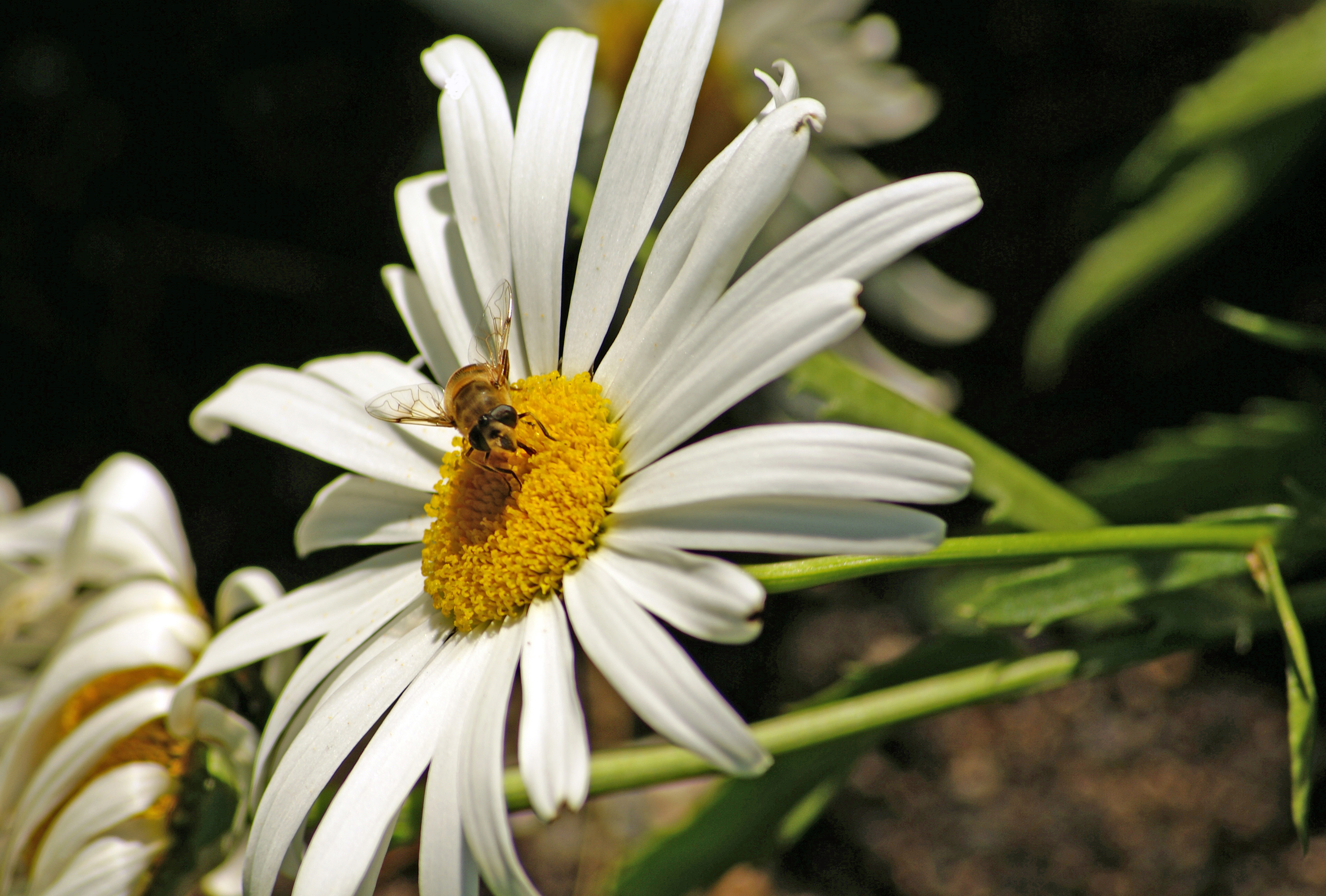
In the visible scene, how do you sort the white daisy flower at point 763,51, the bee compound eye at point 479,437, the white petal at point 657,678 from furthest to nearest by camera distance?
1. the white daisy flower at point 763,51
2. the bee compound eye at point 479,437
3. the white petal at point 657,678

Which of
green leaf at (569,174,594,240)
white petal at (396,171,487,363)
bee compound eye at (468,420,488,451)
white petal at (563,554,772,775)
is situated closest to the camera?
white petal at (563,554,772,775)

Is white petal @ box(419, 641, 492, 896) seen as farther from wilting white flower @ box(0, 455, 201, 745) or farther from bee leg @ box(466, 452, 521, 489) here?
wilting white flower @ box(0, 455, 201, 745)

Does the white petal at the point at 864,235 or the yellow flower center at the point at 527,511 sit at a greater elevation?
the white petal at the point at 864,235

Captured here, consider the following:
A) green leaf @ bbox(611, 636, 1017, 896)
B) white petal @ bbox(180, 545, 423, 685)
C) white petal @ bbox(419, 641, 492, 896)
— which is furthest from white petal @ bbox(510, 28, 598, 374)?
green leaf @ bbox(611, 636, 1017, 896)

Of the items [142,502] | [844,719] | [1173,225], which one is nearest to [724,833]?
[844,719]

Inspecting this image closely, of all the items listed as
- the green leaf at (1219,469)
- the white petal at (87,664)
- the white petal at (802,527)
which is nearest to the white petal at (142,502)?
the white petal at (87,664)

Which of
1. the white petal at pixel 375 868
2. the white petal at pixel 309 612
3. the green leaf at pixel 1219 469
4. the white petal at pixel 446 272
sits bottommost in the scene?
the green leaf at pixel 1219 469

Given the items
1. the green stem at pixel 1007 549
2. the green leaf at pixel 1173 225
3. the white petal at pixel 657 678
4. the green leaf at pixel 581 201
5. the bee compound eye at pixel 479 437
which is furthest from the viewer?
the green leaf at pixel 1173 225

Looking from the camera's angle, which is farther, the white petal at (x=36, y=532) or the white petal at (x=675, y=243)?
the white petal at (x=36, y=532)

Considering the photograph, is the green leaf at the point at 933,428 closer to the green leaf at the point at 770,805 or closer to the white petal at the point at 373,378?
the green leaf at the point at 770,805

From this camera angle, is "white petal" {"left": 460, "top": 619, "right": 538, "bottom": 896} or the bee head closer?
"white petal" {"left": 460, "top": 619, "right": 538, "bottom": 896}
